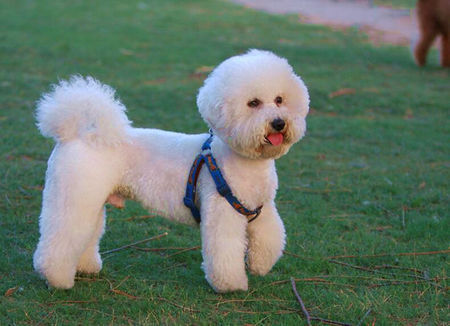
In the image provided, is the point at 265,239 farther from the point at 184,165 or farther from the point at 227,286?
the point at 184,165

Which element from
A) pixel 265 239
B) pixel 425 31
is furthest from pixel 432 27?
pixel 265 239

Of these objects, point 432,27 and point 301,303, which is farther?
point 432,27

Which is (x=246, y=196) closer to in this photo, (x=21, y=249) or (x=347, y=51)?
(x=21, y=249)

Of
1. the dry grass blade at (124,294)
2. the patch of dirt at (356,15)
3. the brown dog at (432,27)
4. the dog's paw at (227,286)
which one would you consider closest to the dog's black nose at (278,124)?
the dog's paw at (227,286)

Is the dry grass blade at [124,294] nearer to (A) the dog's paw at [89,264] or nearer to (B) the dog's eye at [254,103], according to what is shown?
(A) the dog's paw at [89,264]

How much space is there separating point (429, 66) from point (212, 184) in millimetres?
9258

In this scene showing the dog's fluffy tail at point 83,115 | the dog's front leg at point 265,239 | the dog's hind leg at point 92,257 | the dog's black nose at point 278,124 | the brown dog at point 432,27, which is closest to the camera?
the dog's black nose at point 278,124

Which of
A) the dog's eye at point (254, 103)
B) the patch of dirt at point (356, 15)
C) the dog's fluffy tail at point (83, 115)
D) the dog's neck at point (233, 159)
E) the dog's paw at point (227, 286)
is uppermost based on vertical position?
the dog's eye at point (254, 103)

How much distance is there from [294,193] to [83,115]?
2336mm

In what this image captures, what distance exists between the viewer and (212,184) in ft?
11.8

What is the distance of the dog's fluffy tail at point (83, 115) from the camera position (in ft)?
11.8

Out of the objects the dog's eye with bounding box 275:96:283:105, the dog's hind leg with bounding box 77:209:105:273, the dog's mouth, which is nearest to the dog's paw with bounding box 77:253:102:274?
the dog's hind leg with bounding box 77:209:105:273

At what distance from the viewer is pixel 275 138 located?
10.9 feet

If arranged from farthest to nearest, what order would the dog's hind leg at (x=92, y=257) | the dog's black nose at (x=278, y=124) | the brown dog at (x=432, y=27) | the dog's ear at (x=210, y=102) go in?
the brown dog at (x=432, y=27)
the dog's hind leg at (x=92, y=257)
the dog's ear at (x=210, y=102)
the dog's black nose at (x=278, y=124)
